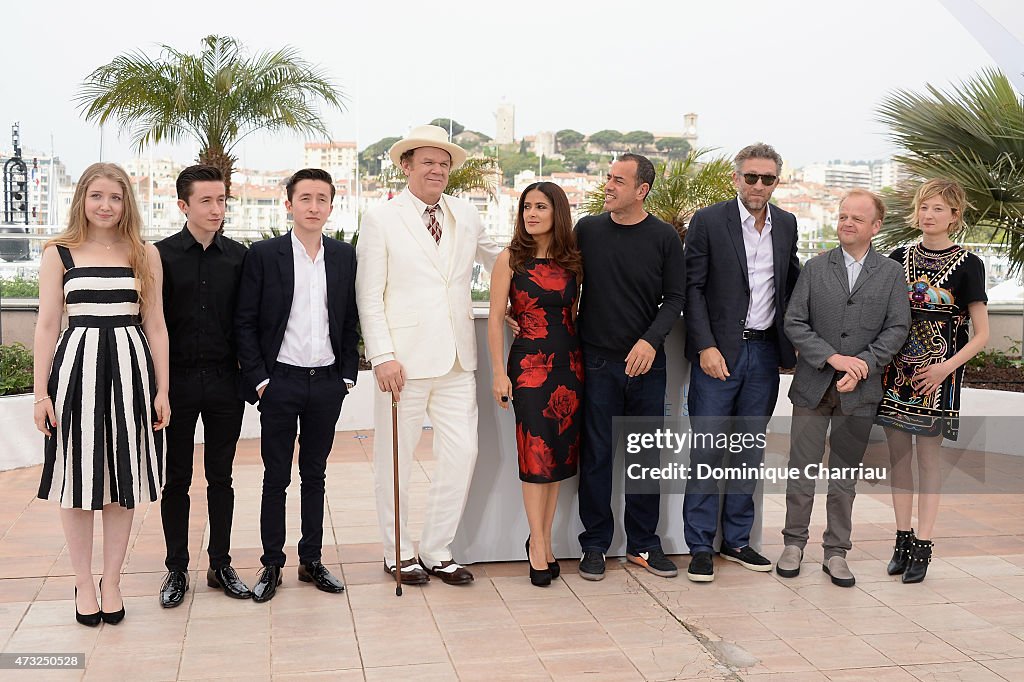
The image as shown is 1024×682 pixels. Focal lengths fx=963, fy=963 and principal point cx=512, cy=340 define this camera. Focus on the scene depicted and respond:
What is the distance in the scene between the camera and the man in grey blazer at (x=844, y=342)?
367cm

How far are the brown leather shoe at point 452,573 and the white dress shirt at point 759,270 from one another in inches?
57.7

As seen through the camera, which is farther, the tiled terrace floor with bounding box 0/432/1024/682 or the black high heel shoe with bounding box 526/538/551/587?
the black high heel shoe with bounding box 526/538/551/587

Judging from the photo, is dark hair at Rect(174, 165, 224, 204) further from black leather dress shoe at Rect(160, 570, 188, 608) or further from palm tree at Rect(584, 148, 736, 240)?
palm tree at Rect(584, 148, 736, 240)

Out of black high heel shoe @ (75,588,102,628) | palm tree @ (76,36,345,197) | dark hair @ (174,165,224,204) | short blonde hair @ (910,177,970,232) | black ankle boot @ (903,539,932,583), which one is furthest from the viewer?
palm tree @ (76,36,345,197)

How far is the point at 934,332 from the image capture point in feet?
12.1

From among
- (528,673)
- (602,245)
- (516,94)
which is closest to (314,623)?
(528,673)

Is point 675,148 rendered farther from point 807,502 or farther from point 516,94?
point 807,502

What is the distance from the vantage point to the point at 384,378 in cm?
356

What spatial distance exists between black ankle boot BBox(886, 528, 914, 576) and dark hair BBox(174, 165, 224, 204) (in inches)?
119

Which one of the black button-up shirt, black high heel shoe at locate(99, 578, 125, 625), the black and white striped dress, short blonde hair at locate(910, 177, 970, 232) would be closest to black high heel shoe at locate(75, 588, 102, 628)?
black high heel shoe at locate(99, 578, 125, 625)

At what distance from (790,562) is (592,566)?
810mm

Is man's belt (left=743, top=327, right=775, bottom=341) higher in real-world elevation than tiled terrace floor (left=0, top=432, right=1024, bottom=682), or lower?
higher

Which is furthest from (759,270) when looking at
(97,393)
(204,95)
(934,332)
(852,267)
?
(204,95)

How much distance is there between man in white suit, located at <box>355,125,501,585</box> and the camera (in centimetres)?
360
